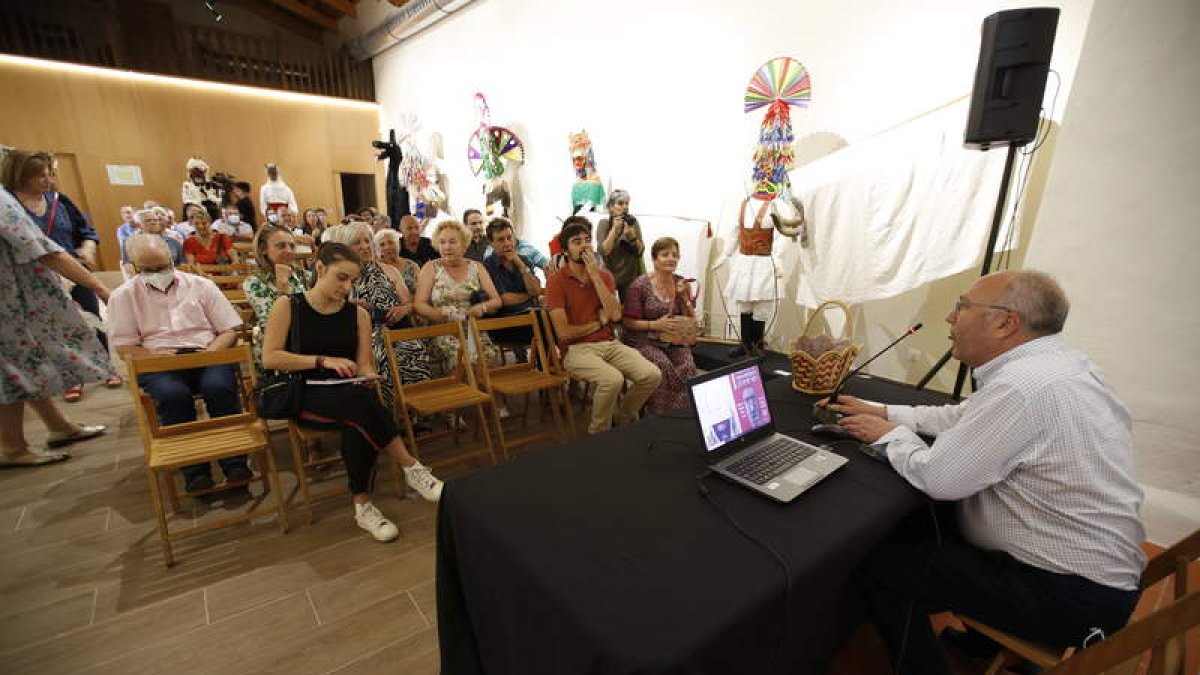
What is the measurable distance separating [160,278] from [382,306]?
108 cm

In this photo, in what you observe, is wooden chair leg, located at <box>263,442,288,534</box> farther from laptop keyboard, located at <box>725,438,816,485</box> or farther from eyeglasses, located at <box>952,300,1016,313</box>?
eyeglasses, located at <box>952,300,1016,313</box>

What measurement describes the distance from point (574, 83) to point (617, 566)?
5848mm

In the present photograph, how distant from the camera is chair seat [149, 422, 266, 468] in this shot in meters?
2.01

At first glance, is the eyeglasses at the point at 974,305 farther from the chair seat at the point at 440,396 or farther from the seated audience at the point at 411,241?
the seated audience at the point at 411,241

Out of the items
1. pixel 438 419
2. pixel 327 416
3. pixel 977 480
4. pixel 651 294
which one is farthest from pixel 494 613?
pixel 438 419

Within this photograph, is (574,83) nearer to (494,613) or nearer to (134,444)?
(134,444)

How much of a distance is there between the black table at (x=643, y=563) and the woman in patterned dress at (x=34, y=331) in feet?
9.80

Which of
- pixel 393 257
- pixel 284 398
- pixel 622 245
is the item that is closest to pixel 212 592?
pixel 284 398

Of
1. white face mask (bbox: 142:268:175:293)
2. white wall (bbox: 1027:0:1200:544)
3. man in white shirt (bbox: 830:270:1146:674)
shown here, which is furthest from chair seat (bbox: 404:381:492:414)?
Result: white wall (bbox: 1027:0:1200:544)

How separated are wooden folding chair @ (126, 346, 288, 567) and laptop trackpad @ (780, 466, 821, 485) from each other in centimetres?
216

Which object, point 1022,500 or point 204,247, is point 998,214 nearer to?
point 1022,500

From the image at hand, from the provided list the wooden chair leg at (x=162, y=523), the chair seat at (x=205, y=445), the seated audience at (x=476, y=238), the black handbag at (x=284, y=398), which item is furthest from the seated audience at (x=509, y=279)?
the wooden chair leg at (x=162, y=523)

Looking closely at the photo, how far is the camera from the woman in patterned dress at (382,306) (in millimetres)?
2986

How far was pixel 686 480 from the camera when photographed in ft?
4.08
